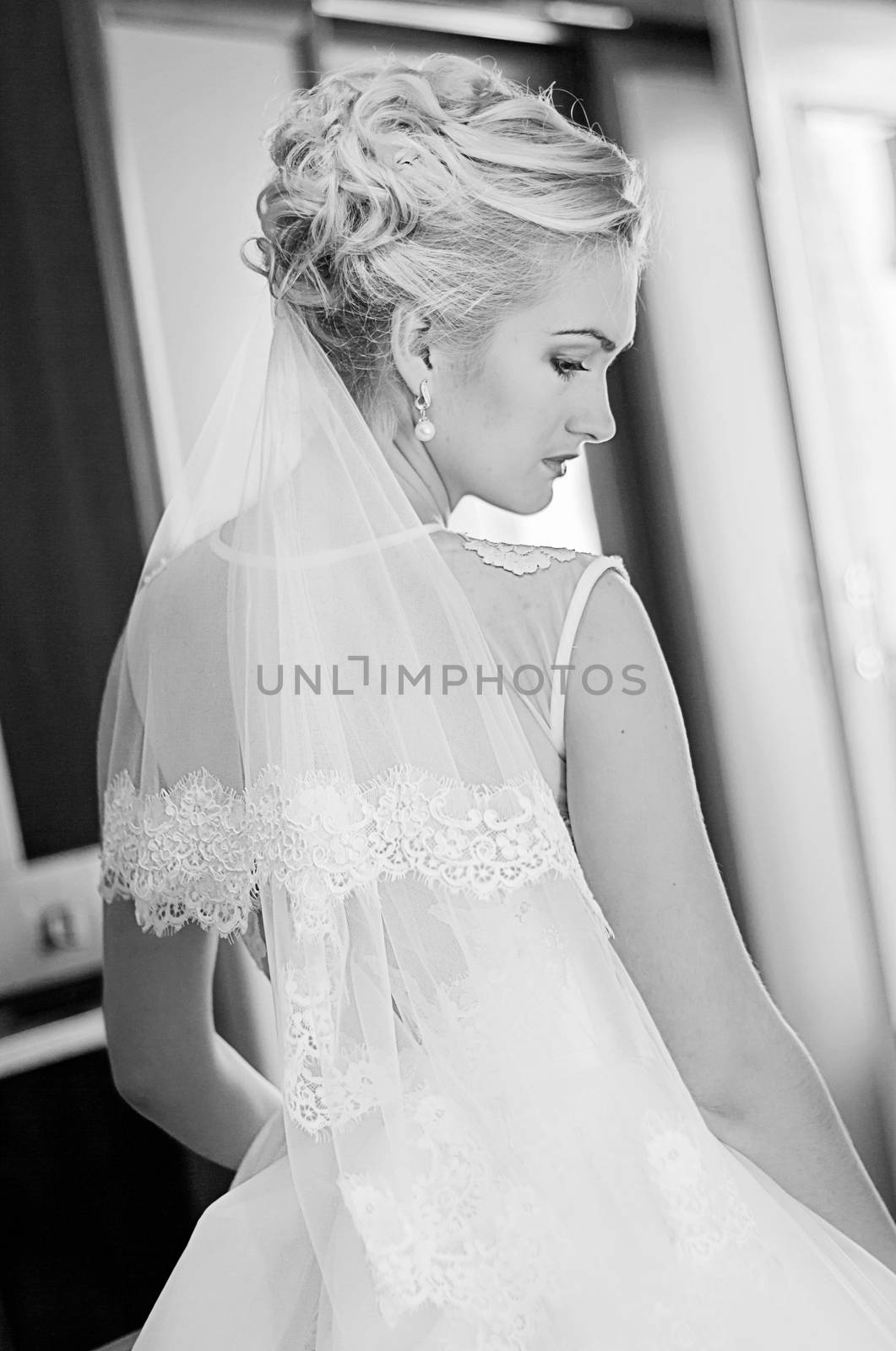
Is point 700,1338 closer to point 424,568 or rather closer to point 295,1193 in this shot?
point 295,1193

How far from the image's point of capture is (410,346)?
3.76ft

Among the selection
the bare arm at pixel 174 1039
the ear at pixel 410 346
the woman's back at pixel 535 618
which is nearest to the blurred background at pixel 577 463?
the bare arm at pixel 174 1039

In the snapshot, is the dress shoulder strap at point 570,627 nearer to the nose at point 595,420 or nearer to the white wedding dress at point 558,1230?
the white wedding dress at point 558,1230

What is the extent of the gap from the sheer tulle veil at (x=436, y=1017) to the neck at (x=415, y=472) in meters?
0.08

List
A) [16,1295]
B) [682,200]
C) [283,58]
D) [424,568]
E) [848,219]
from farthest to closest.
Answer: [682,200] < [848,219] < [283,58] < [16,1295] < [424,568]

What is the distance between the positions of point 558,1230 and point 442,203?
0.81 m

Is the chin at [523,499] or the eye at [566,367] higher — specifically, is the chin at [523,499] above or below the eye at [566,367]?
below

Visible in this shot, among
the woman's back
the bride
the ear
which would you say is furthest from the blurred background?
the ear

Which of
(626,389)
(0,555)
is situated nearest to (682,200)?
(626,389)

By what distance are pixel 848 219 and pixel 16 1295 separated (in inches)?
100

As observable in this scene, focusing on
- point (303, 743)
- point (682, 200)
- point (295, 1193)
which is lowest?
point (295, 1193)

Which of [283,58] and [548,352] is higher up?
[283,58]

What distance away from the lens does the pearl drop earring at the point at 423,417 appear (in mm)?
1167

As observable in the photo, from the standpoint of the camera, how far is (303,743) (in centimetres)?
108
